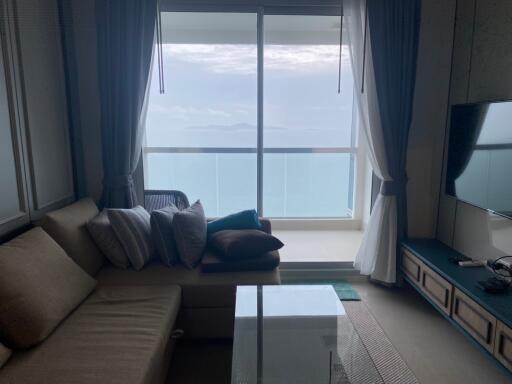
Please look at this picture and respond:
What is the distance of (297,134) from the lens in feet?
15.7

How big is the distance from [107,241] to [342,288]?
78.0 inches

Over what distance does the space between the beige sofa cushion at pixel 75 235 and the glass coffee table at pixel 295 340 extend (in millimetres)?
962

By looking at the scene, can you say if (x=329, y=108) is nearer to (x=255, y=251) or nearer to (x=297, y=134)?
(x=297, y=134)

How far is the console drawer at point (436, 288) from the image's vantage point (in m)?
2.26

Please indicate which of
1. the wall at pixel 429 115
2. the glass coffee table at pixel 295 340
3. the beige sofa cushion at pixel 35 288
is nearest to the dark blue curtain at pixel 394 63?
the wall at pixel 429 115

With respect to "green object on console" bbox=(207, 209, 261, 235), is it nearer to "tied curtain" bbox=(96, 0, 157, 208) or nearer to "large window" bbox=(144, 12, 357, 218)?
"tied curtain" bbox=(96, 0, 157, 208)

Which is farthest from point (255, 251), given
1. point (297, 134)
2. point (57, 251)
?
point (297, 134)

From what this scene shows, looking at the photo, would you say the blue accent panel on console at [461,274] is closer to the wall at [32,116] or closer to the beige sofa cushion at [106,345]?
the beige sofa cushion at [106,345]

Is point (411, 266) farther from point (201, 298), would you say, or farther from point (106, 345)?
point (106, 345)

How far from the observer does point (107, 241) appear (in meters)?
2.36

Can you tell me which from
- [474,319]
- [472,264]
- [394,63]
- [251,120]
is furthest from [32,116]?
[472,264]

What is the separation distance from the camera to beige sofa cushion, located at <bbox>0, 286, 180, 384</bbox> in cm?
138

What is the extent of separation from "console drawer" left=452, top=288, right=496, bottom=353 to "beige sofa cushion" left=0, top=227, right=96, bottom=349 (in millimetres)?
2155

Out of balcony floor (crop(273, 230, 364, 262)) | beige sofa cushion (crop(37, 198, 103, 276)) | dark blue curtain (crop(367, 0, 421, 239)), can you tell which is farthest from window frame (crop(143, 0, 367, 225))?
beige sofa cushion (crop(37, 198, 103, 276))
